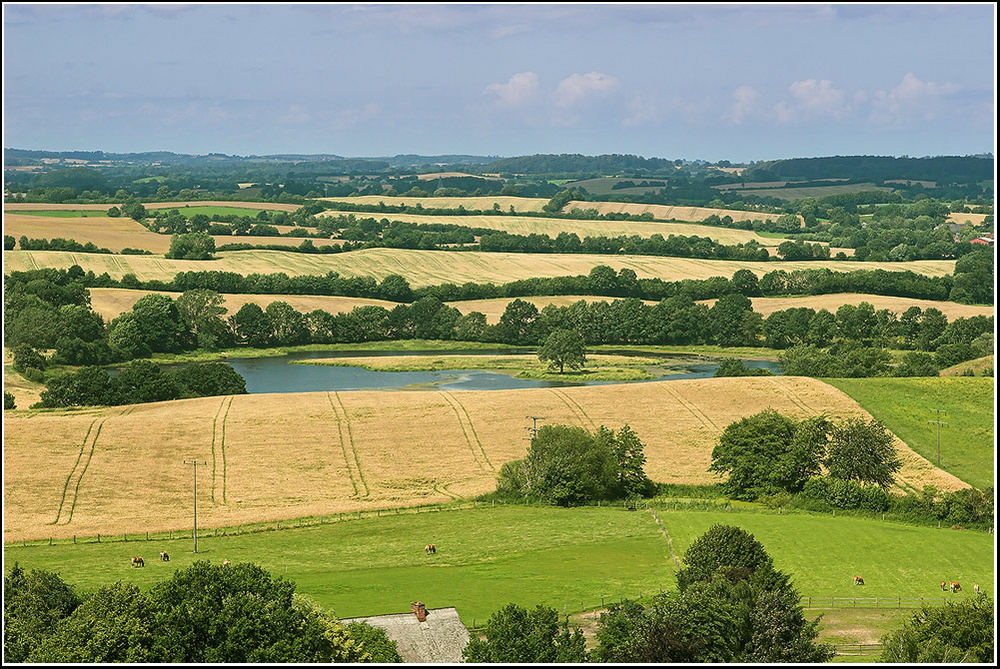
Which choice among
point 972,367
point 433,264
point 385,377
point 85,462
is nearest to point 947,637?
point 85,462

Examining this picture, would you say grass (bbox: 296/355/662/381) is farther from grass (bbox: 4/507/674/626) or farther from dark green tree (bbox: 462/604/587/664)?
dark green tree (bbox: 462/604/587/664)

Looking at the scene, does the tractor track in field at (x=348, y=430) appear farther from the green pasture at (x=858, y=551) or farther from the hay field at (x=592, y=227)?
the hay field at (x=592, y=227)

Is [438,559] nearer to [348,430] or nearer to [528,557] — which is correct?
[528,557]

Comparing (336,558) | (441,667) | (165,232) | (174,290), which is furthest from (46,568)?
(165,232)

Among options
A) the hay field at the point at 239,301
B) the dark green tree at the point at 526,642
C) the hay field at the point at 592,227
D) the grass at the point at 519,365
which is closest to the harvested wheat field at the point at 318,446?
the grass at the point at 519,365

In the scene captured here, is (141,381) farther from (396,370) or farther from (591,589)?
(591,589)

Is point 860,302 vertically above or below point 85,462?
below
